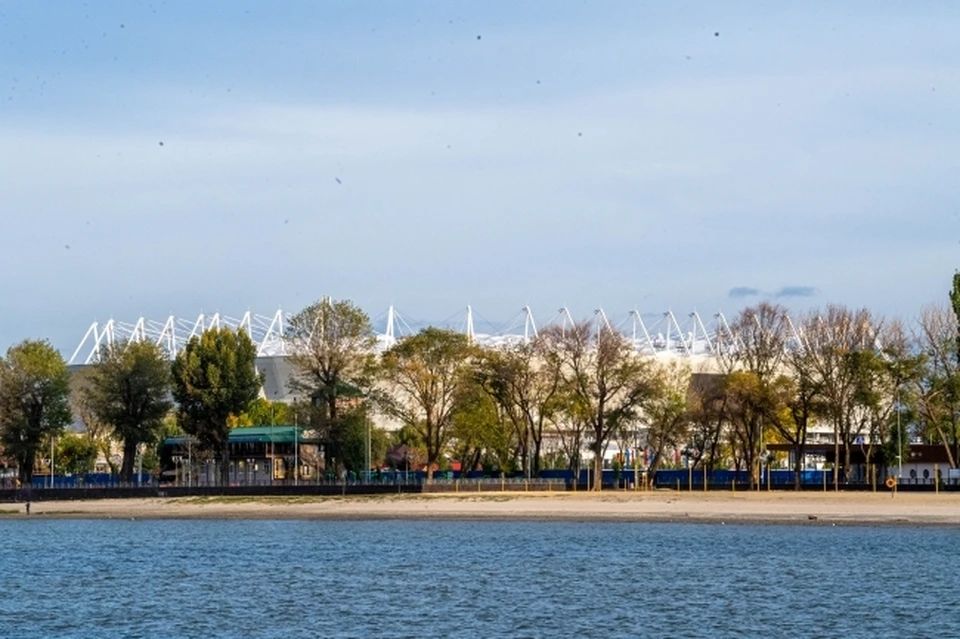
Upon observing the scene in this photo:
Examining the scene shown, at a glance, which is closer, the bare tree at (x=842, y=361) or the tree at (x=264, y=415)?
the bare tree at (x=842, y=361)

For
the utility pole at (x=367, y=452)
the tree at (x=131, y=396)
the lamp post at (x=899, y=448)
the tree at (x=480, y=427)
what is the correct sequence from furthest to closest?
the tree at (x=131, y=396), the utility pole at (x=367, y=452), the tree at (x=480, y=427), the lamp post at (x=899, y=448)

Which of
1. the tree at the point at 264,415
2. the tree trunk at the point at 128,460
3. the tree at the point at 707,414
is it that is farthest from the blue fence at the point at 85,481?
the tree at the point at 707,414

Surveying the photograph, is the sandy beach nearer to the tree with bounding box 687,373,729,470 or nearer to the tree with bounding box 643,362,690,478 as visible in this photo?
the tree with bounding box 643,362,690,478

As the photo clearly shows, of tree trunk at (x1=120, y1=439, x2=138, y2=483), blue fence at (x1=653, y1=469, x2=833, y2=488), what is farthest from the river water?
tree trunk at (x1=120, y1=439, x2=138, y2=483)

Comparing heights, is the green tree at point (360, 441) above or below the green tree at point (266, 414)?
below

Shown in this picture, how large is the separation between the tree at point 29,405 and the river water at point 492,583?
1386 inches

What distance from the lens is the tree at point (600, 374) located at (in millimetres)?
101062

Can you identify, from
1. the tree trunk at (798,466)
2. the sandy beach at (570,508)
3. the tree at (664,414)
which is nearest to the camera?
the sandy beach at (570,508)

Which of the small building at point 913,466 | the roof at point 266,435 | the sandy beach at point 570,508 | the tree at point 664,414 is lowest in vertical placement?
the sandy beach at point 570,508

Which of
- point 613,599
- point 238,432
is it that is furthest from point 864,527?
point 238,432

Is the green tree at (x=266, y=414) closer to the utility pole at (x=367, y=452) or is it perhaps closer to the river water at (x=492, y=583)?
the utility pole at (x=367, y=452)

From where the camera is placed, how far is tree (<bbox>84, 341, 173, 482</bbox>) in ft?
371

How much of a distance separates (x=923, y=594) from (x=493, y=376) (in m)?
56.8

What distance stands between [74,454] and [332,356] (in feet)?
163
